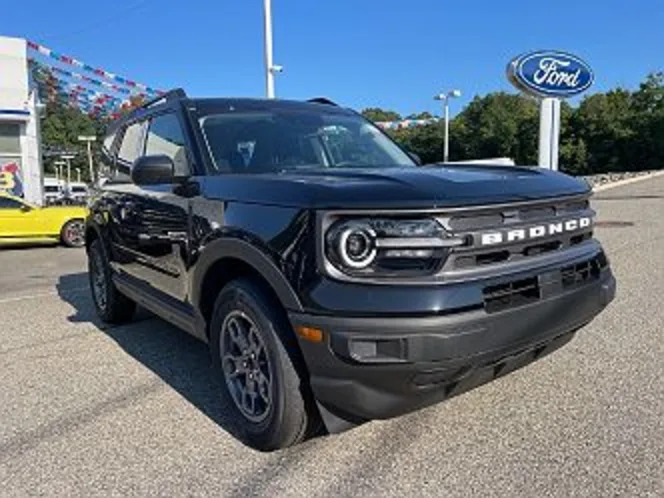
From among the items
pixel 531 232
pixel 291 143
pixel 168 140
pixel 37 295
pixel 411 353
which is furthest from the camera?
pixel 37 295

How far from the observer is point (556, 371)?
4285 millimetres

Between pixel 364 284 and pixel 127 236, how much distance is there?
282 centimetres

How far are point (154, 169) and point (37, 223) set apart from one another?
11656 millimetres

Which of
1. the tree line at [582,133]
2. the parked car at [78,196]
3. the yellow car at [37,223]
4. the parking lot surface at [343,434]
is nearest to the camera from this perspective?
the parking lot surface at [343,434]

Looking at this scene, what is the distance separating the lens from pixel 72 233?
1455 cm

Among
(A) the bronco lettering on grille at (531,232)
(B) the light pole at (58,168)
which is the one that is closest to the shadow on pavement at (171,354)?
(A) the bronco lettering on grille at (531,232)

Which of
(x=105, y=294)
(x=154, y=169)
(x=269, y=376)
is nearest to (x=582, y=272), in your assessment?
(x=269, y=376)

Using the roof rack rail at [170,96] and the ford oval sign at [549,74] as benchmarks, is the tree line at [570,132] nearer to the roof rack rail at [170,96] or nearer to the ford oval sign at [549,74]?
the ford oval sign at [549,74]

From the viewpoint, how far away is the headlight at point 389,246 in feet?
9.26

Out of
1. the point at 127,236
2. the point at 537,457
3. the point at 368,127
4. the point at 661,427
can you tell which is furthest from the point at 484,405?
the point at 127,236

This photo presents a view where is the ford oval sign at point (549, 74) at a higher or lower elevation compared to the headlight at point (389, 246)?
higher

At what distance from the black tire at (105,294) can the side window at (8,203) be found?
878 cm

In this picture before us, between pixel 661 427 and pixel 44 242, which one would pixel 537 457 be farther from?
pixel 44 242

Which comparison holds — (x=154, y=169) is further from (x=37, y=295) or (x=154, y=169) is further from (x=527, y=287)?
(x=37, y=295)
